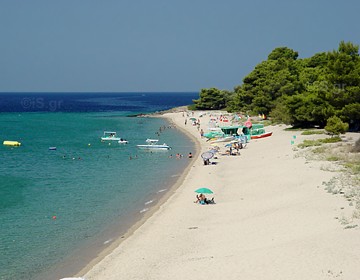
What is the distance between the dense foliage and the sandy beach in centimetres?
1542

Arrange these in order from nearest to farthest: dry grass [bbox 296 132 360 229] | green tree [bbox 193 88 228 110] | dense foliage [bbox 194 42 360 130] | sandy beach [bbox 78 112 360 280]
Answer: sandy beach [bbox 78 112 360 280], dry grass [bbox 296 132 360 229], dense foliage [bbox 194 42 360 130], green tree [bbox 193 88 228 110]

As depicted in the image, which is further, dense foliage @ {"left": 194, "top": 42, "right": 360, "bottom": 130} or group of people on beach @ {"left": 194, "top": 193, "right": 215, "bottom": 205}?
dense foliage @ {"left": 194, "top": 42, "right": 360, "bottom": 130}

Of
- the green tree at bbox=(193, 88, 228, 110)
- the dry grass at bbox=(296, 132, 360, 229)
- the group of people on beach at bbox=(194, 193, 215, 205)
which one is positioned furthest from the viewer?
the green tree at bbox=(193, 88, 228, 110)

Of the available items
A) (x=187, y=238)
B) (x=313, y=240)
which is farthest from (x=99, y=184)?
(x=313, y=240)

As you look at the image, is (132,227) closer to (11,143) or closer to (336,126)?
(336,126)

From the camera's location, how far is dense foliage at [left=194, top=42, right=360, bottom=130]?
150 ft

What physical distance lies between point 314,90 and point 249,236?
124ft

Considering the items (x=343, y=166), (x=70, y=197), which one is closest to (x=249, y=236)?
(x=343, y=166)

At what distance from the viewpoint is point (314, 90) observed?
54594 mm

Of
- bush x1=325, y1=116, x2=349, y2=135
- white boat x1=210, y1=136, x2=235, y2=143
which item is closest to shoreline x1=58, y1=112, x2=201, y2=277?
bush x1=325, y1=116, x2=349, y2=135

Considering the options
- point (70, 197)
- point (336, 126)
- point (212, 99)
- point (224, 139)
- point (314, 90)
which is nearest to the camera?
point (70, 197)

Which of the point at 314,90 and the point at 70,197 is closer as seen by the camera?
the point at 70,197

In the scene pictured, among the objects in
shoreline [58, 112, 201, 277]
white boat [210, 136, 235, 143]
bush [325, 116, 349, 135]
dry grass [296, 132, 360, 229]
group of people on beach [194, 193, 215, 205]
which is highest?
bush [325, 116, 349, 135]

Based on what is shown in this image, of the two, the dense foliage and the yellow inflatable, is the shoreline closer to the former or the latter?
the dense foliage
